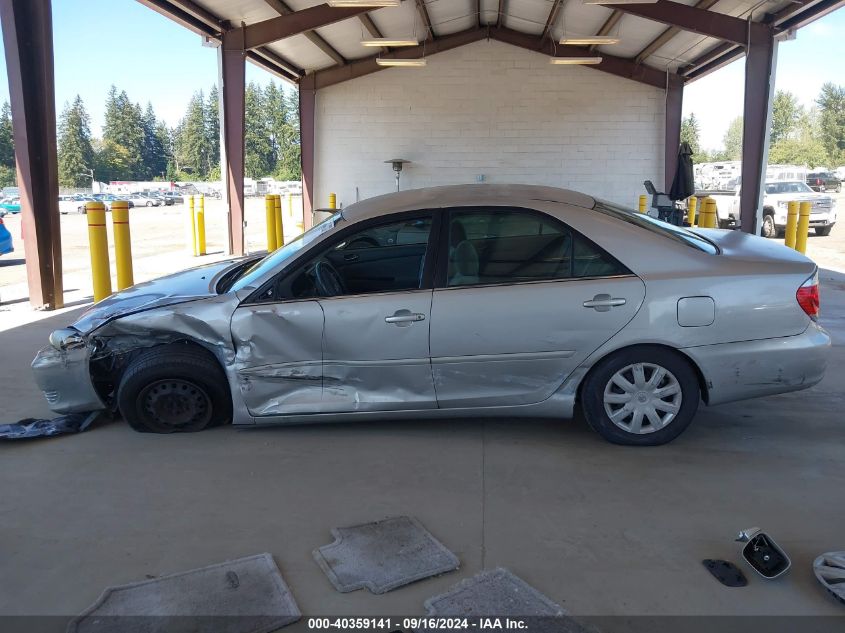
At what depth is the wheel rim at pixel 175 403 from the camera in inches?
165

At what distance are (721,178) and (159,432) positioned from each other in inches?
1672

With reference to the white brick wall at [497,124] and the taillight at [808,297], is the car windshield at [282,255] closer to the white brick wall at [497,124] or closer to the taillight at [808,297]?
the taillight at [808,297]

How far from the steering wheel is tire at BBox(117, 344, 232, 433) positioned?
33.2 inches

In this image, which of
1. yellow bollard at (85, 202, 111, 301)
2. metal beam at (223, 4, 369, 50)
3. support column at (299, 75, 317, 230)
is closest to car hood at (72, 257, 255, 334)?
yellow bollard at (85, 202, 111, 301)

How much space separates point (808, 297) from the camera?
12.4 feet

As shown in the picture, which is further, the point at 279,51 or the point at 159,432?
the point at 279,51

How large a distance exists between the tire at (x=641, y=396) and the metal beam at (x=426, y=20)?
13163 mm

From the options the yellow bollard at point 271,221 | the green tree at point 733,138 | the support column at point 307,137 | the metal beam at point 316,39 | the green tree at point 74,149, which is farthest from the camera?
the green tree at point 733,138

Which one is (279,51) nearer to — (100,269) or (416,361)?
(100,269)

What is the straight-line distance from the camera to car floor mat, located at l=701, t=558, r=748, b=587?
265cm

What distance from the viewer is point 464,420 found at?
446cm

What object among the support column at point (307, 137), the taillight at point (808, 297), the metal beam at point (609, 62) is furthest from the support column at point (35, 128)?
the metal beam at point (609, 62)

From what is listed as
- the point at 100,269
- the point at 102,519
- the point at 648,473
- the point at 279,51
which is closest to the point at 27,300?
the point at 100,269

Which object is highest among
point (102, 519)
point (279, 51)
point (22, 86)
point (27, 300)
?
point (279, 51)
